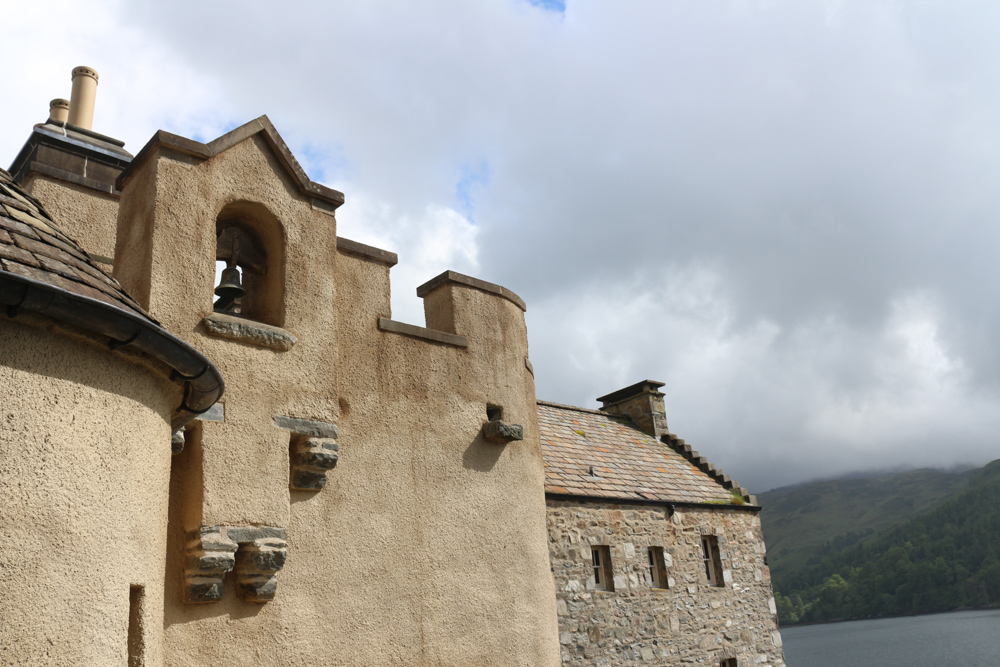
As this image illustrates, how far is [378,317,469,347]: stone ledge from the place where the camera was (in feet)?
23.4

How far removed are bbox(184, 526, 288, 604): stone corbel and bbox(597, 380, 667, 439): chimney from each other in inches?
497

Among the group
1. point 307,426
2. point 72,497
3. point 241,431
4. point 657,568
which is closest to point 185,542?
point 241,431

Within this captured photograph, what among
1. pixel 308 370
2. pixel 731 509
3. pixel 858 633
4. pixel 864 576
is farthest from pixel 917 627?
pixel 308 370

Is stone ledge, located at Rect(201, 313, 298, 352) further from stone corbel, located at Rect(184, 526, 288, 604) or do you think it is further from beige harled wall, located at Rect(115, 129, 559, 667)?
stone corbel, located at Rect(184, 526, 288, 604)

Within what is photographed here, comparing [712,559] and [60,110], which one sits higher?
[60,110]

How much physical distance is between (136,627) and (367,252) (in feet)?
12.6

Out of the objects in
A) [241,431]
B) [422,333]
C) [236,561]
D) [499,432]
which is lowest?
A: [236,561]

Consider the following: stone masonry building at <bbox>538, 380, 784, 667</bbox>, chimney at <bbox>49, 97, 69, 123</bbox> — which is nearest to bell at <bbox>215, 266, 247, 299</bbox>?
chimney at <bbox>49, 97, 69, 123</bbox>

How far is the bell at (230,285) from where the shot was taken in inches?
258

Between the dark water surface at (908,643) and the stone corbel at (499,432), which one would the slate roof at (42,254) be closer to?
the stone corbel at (499,432)

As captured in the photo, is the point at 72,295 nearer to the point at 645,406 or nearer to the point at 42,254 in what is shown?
the point at 42,254

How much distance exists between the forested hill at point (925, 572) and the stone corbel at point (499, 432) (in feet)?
361

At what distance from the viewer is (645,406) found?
17.4m

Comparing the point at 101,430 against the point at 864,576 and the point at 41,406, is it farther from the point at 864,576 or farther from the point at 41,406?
the point at 864,576
